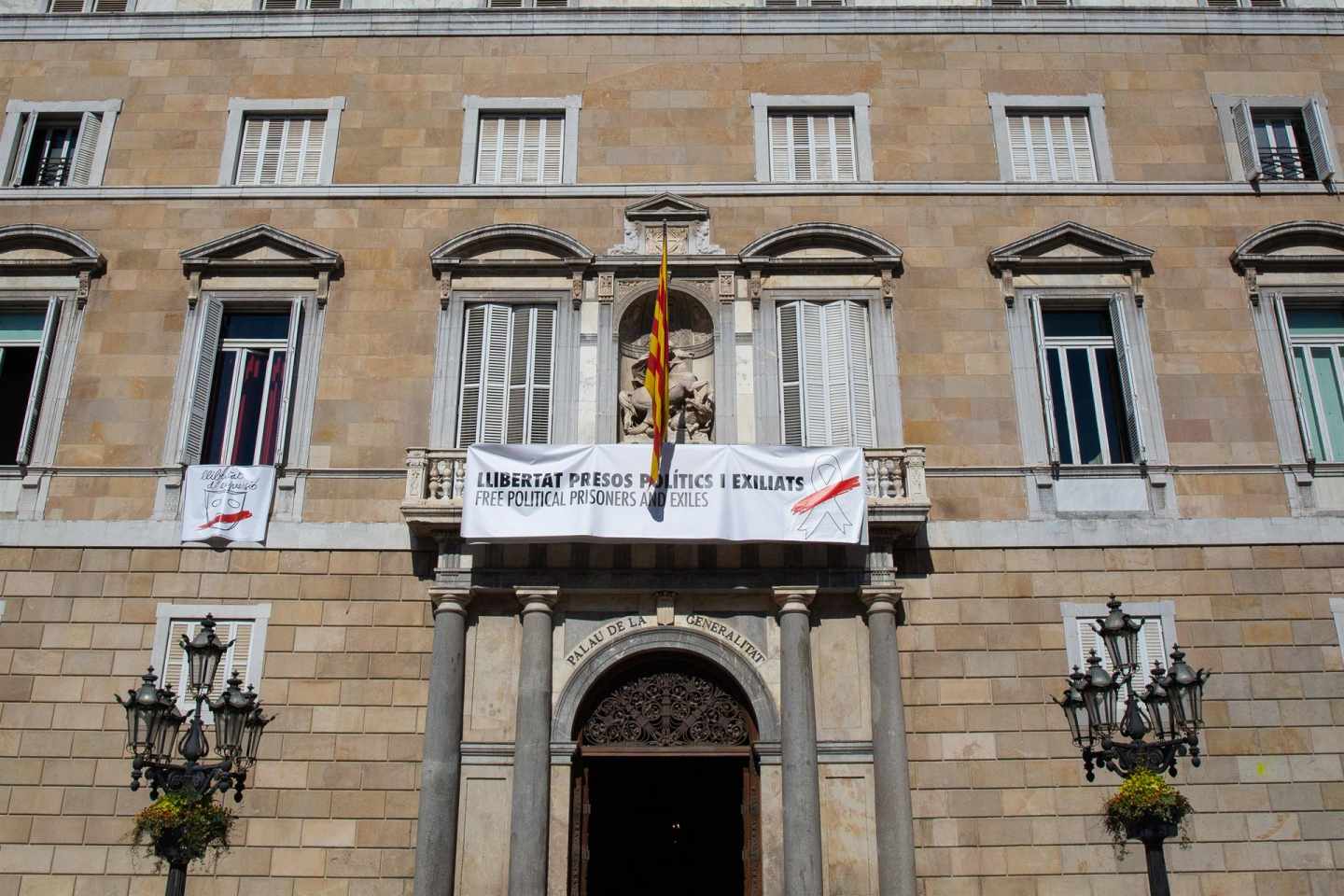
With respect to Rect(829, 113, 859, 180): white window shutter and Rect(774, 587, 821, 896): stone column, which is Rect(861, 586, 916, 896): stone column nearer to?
Rect(774, 587, 821, 896): stone column

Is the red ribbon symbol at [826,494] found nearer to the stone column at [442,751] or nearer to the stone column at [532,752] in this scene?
the stone column at [532,752]

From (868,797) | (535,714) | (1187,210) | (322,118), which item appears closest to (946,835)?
(868,797)

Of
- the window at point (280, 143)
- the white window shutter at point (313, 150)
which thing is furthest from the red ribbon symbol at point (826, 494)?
the white window shutter at point (313, 150)

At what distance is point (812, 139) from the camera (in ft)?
63.0

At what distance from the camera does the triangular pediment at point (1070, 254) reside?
59.3 ft

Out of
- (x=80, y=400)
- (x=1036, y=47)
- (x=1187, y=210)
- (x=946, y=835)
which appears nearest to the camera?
(x=946, y=835)

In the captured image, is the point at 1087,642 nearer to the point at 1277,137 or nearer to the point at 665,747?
the point at 665,747

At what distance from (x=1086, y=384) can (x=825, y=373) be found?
3821 millimetres

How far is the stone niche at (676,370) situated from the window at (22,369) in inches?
321

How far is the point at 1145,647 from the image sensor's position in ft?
53.1

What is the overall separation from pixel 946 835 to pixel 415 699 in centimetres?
688

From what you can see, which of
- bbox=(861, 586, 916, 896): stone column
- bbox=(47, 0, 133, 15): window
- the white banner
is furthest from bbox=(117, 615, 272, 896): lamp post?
bbox=(47, 0, 133, 15): window

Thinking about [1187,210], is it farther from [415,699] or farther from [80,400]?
[80,400]

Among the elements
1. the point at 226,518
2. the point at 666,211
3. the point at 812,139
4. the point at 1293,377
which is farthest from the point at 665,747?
the point at 1293,377
